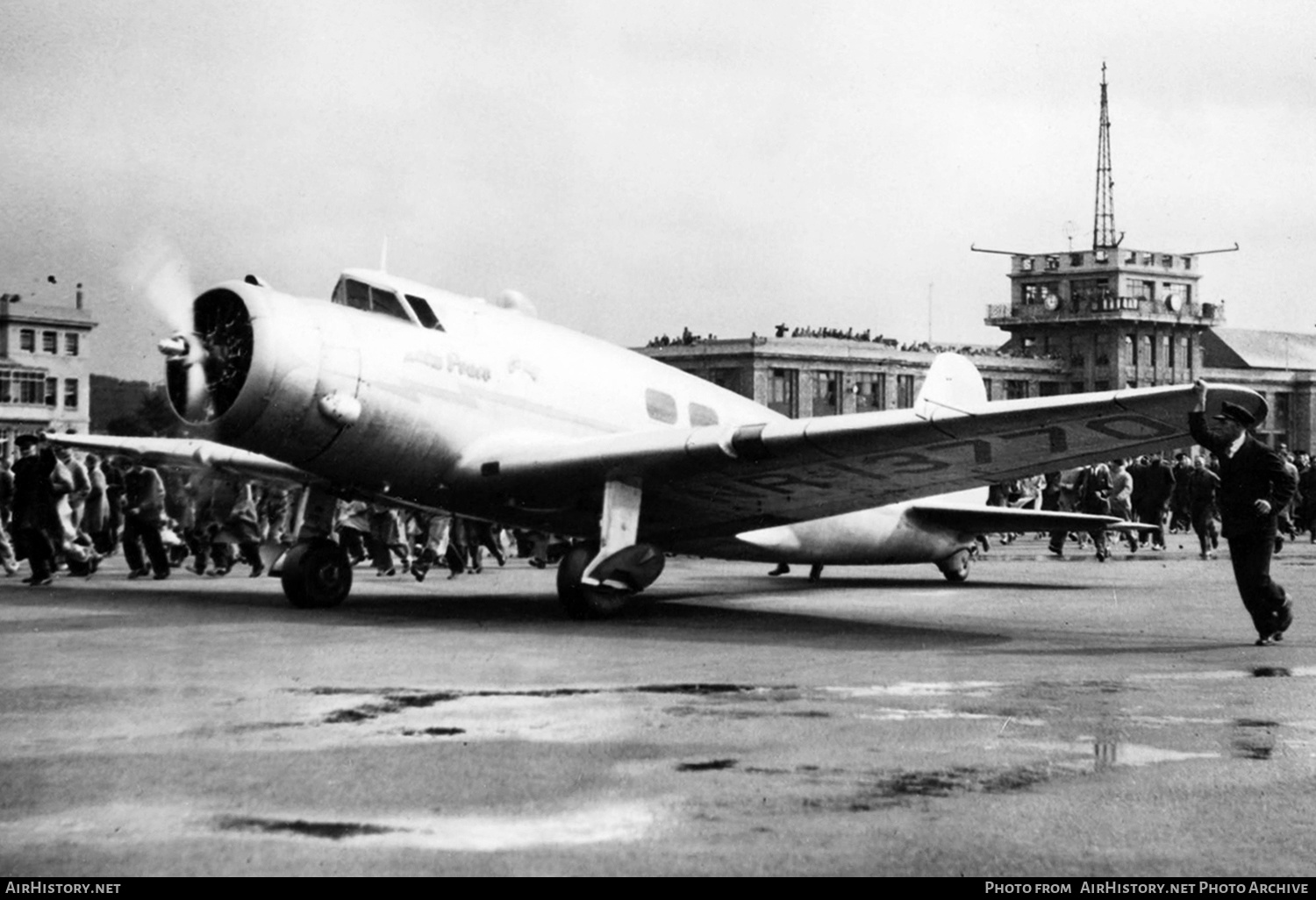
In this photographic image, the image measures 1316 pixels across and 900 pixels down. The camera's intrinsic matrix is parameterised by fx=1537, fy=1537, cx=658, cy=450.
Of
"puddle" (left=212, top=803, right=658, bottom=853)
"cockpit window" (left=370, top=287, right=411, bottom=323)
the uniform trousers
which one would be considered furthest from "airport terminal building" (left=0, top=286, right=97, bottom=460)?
the uniform trousers

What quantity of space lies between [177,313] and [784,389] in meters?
95.8

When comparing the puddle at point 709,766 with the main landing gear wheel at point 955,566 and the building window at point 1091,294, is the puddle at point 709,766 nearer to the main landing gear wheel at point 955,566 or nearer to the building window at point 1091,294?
the main landing gear wheel at point 955,566

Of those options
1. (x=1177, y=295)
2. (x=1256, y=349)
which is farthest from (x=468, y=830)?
(x=1256, y=349)

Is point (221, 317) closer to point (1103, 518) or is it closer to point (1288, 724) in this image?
point (1288, 724)

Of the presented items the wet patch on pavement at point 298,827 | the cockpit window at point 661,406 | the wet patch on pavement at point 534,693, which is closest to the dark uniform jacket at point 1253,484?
the wet patch on pavement at point 534,693

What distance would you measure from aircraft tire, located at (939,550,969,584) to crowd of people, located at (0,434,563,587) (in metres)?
6.11

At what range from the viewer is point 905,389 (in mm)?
109688

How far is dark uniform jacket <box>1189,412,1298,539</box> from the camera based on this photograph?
450 inches

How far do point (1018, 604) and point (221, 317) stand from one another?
821 centimetres

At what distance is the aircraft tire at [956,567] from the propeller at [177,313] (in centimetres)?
943

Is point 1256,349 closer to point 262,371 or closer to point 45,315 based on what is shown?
point 262,371

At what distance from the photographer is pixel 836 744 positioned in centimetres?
692

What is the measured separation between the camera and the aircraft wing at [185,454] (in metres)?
16.2
